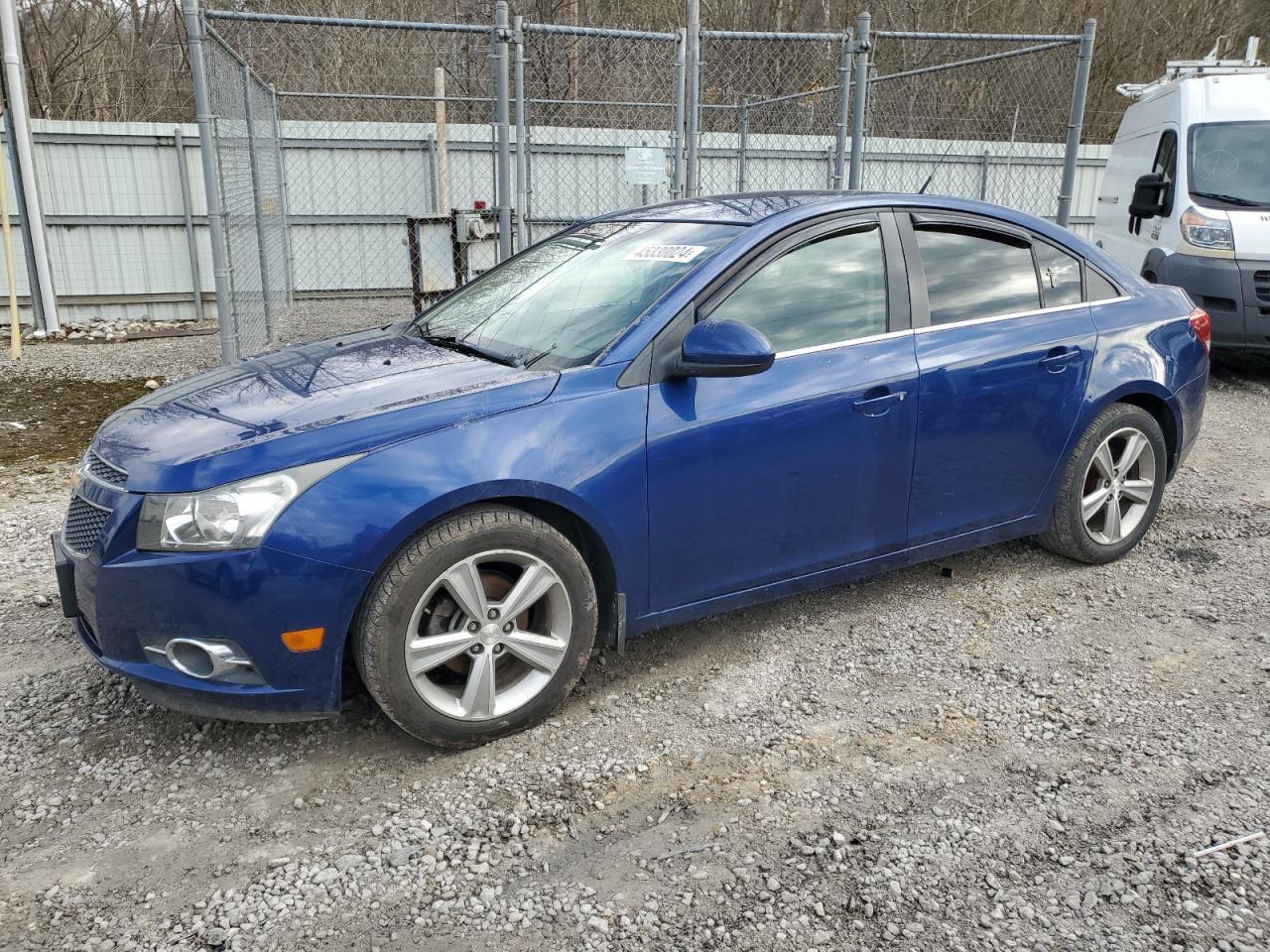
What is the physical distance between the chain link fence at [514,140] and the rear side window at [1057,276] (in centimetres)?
454

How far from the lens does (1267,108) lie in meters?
8.30

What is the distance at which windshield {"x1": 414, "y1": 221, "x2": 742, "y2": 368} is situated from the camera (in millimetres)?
3344

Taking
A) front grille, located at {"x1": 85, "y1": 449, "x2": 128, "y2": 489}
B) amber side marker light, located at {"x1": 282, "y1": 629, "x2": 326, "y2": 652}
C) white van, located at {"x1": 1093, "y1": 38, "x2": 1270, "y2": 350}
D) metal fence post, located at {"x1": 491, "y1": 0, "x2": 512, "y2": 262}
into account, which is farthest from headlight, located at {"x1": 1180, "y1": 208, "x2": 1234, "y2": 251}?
front grille, located at {"x1": 85, "y1": 449, "x2": 128, "y2": 489}

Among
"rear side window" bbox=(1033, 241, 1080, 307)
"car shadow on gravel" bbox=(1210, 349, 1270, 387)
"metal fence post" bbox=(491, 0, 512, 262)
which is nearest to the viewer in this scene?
"rear side window" bbox=(1033, 241, 1080, 307)

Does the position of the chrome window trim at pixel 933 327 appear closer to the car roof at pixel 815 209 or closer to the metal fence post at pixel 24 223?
the car roof at pixel 815 209

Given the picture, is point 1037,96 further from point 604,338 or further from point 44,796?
point 44,796

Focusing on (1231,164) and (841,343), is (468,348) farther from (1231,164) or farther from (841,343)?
(1231,164)

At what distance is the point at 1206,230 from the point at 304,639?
7987 mm

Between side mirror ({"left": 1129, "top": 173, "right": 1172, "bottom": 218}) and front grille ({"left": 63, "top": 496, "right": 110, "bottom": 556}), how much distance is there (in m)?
8.50

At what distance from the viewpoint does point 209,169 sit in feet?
20.4

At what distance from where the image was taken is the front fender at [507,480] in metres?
2.67

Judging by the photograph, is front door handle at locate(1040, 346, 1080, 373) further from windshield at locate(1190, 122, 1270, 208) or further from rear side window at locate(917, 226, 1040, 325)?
windshield at locate(1190, 122, 1270, 208)

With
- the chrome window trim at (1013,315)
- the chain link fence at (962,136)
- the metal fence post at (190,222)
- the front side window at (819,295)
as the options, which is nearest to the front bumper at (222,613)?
the front side window at (819,295)

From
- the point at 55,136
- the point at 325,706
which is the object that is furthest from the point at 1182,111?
the point at 55,136
